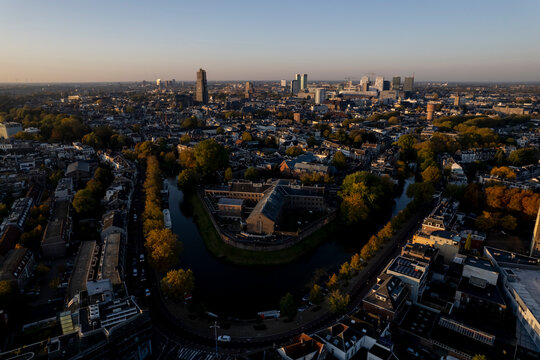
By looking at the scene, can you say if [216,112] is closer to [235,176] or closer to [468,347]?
[235,176]

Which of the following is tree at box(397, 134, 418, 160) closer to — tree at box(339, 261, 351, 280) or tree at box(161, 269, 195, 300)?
tree at box(339, 261, 351, 280)

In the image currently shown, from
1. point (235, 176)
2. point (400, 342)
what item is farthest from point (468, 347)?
point (235, 176)

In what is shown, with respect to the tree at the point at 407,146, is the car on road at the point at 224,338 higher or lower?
lower

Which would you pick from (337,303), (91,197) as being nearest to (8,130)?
(91,197)

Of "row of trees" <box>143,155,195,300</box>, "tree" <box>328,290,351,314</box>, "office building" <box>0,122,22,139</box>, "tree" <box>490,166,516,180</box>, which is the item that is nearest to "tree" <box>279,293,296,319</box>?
"tree" <box>328,290,351,314</box>

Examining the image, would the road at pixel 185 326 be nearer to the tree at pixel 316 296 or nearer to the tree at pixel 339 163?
the tree at pixel 316 296

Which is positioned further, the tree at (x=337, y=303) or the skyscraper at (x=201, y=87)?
the skyscraper at (x=201, y=87)

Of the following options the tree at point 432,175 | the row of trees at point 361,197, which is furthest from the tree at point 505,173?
the row of trees at point 361,197

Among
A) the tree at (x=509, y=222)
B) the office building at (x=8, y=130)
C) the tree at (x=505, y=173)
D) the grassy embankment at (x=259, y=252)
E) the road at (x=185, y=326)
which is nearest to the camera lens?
the road at (x=185, y=326)
